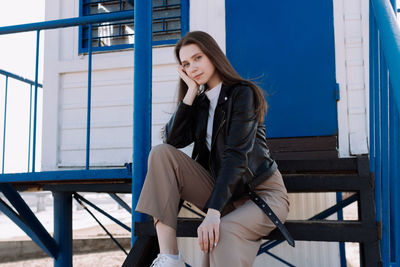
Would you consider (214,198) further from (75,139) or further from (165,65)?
(75,139)

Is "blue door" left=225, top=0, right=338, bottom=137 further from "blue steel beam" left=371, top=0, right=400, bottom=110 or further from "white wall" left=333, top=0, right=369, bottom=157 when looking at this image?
"blue steel beam" left=371, top=0, right=400, bottom=110

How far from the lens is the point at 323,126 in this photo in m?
3.20

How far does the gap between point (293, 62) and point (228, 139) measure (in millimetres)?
1920

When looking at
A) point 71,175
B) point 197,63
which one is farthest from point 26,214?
point 197,63

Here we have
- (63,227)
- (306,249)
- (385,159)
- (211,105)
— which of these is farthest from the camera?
(306,249)

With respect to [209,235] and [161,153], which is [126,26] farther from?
[209,235]

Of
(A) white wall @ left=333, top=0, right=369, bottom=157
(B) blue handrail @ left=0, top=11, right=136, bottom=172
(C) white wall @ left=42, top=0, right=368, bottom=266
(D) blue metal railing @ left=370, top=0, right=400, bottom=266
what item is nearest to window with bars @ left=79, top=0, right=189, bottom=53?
(C) white wall @ left=42, top=0, right=368, bottom=266

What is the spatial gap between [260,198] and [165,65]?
7.85ft

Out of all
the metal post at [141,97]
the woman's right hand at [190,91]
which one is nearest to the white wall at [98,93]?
the metal post at [141,97]

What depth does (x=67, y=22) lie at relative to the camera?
2643mm

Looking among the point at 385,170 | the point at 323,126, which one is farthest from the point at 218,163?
the point at 323,126

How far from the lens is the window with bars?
3.80m

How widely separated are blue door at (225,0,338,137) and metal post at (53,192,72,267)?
2179 millimetres

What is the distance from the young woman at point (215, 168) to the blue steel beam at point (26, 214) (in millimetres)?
2053
